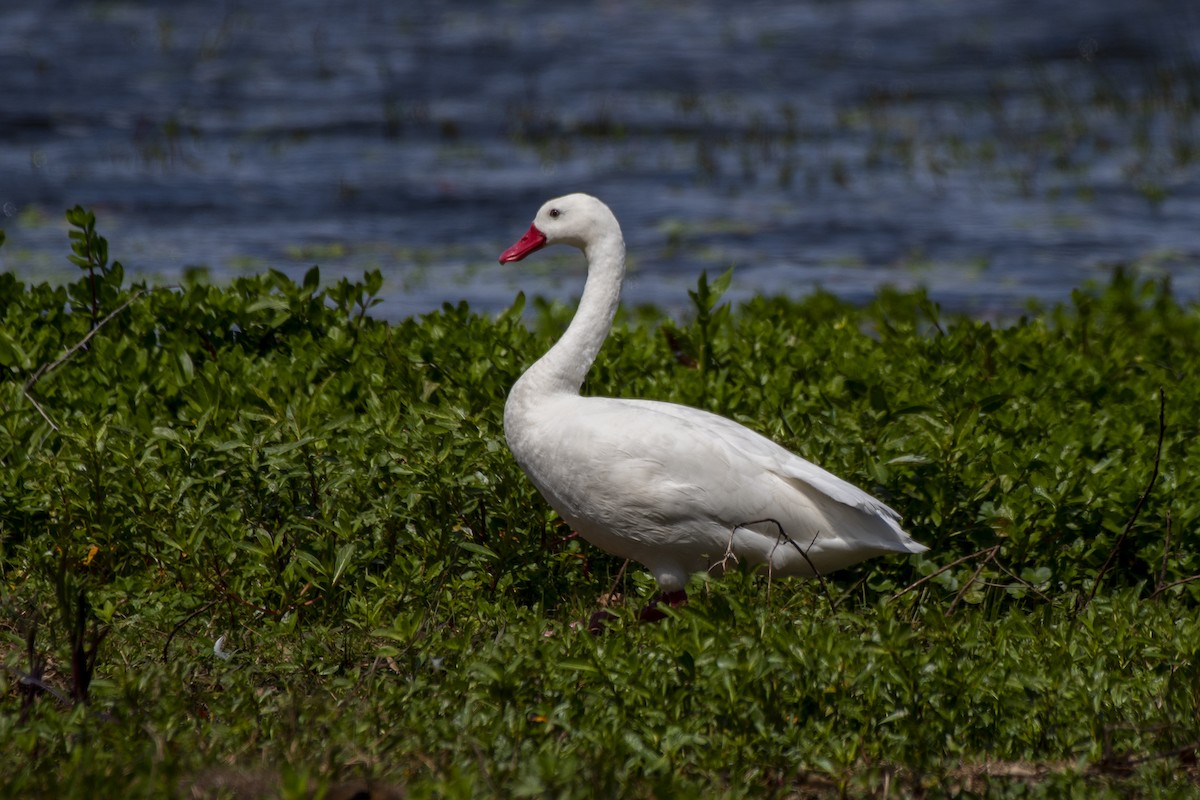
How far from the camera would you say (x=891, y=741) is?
4.10 meters

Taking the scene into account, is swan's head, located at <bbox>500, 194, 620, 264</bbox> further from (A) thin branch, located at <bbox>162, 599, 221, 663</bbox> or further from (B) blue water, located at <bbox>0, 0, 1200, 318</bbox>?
(B) blue water, located at <bbox>0, 0, 1200, 318</bbox>

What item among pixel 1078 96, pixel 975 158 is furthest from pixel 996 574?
pixel 1078 96

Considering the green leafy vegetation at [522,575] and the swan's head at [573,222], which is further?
the swan's head at [573,222]

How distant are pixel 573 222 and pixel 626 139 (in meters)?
14.0

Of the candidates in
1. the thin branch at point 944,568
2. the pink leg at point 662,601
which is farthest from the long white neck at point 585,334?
the thin branch at point 944,568

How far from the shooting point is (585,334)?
18.0 ft

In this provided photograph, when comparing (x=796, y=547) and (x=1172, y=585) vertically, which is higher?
(x=796, y=547)

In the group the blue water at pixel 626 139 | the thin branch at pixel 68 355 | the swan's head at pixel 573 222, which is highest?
the swan's head at pixel 573 222

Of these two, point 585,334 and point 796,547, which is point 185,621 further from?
point 796,547

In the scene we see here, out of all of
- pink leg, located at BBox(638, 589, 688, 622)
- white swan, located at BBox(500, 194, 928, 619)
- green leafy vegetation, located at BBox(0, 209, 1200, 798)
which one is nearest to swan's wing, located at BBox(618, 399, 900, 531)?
white swan, located at BBox(500, 194, 928, 619)

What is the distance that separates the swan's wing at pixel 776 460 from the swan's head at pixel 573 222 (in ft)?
2.40

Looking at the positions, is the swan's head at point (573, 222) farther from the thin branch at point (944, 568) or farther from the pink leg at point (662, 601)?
the thin branch at point (944, 568)

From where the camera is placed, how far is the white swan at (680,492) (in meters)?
5.00

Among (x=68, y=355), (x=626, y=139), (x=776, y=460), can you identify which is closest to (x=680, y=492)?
(x=776, y=460)
